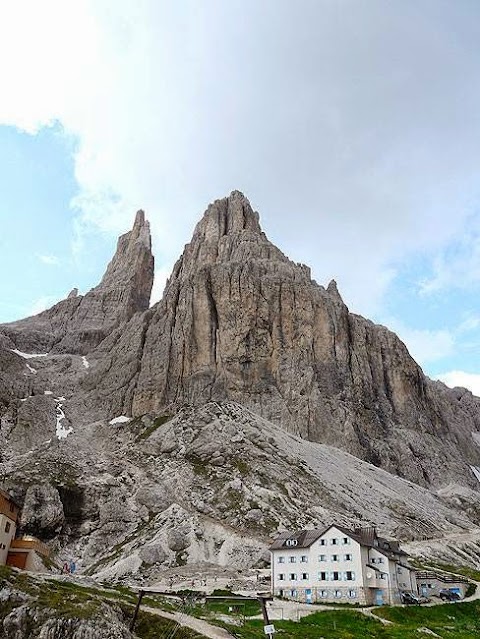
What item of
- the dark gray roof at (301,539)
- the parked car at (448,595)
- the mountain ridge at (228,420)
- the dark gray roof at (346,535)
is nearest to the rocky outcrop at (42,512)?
the mountain ridge at (228,420)

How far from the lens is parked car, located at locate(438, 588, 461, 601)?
64438mm

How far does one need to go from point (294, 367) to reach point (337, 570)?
8839 cm

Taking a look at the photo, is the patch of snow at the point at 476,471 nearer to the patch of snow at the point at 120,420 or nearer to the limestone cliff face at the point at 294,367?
the limestone cliff face at the point at 294,367

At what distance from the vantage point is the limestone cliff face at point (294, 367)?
464ft

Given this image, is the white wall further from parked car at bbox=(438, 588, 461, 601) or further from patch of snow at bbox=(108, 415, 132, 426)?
patch of snow at bbox=(108, 415, 132, 426)

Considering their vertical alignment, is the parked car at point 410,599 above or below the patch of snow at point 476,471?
below

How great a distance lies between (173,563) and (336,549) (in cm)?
2870

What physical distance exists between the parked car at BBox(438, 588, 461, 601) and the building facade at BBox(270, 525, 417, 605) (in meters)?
4.58

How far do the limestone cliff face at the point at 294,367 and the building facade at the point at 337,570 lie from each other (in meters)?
71.8

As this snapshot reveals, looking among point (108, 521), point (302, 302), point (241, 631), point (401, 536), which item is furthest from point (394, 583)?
point (302, 302)

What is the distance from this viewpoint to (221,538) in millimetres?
85062

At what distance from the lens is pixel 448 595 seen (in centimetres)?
6531

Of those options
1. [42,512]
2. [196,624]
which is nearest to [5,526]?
[196,624]

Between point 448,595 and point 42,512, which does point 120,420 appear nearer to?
point 42,512
